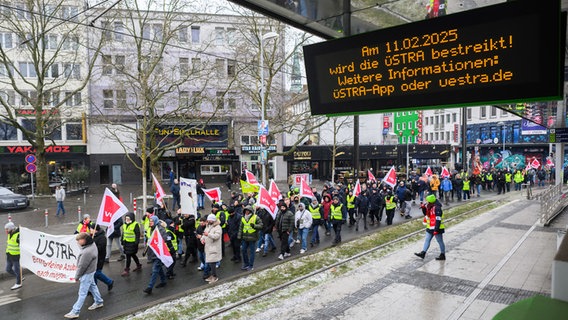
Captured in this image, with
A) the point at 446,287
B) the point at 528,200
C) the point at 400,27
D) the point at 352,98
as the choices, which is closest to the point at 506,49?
the point at 400,27

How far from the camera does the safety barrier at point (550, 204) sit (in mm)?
14531

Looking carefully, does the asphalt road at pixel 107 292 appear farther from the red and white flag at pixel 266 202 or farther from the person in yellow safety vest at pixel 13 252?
the red and white flag at pixel 266 202

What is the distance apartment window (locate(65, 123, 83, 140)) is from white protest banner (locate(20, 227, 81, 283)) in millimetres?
30449

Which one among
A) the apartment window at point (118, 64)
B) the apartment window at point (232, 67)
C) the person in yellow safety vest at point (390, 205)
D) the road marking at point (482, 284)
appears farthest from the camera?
the apartment window at point (232, 67)

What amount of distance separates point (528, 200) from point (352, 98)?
2176 centimetres

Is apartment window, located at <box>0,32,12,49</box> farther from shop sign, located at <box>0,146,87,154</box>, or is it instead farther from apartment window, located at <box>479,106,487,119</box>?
apartment window, located at <box>479,106,487,119</box>

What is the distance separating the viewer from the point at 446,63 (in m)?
4.84

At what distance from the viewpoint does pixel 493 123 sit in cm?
5119

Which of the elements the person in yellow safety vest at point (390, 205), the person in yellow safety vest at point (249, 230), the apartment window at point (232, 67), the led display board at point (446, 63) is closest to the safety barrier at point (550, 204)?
the person in yellow safety vest at point (390, 205)

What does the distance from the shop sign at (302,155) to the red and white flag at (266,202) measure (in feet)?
84.1

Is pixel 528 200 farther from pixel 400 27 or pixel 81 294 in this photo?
pixel 81 294

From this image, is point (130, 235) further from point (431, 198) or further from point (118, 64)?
point (118, 64)

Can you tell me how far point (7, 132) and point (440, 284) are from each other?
39.9 meters

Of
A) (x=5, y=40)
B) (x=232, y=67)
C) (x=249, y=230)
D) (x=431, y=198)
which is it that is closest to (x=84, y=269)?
(x=249, y=230)
